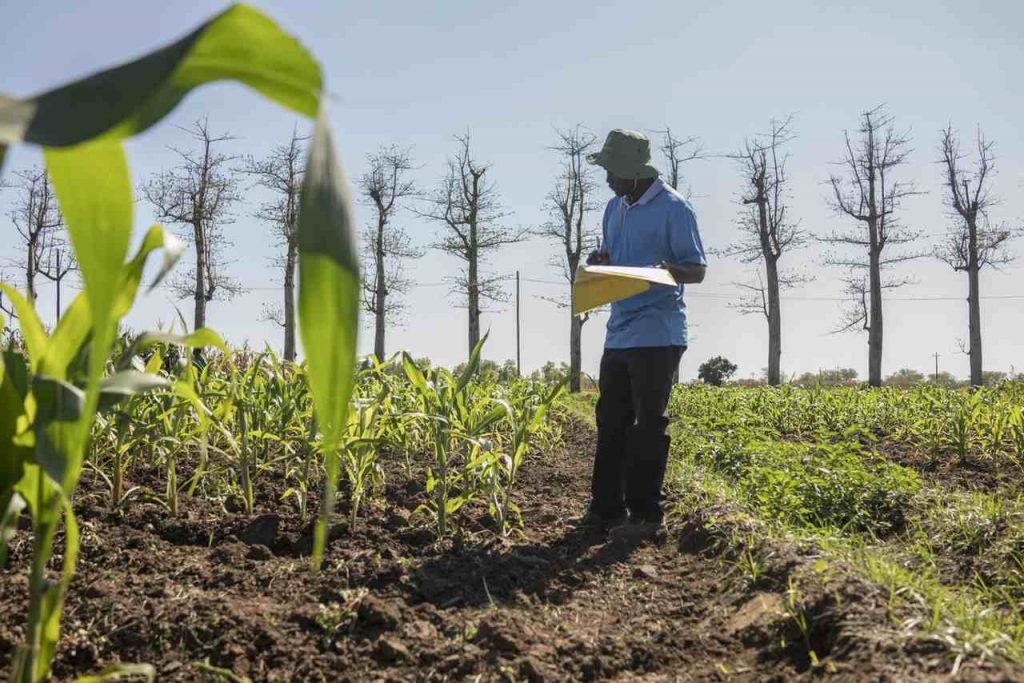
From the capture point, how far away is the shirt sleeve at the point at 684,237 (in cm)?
332

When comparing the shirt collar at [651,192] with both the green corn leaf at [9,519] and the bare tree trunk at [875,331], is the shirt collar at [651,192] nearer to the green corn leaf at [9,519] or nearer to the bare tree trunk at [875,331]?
the green corn leaf at [9,519]

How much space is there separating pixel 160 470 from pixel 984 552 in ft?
10.9

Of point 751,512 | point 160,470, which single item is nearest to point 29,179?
point 160,470

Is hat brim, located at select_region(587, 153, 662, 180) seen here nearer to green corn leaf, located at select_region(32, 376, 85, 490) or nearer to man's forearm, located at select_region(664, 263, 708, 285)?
man's forearm, located at select_region(664, 263, 708, 285)

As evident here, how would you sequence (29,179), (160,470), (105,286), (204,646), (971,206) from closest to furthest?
(105,286)
(204,646)
(160,470)
(29,179)
(971,206)

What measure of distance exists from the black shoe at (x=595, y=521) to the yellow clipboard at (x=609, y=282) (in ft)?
2.93

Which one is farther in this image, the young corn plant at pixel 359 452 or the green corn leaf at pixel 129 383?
the young corn plant at pixel 359 452

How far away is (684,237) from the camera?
3.35 metres

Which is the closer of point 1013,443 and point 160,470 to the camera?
point 160,470

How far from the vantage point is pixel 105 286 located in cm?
82

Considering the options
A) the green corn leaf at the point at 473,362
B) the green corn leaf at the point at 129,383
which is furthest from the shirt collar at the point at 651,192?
the green corn leaf at the point at 129,383

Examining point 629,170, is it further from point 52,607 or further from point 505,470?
point 52,607

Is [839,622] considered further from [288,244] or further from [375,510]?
[288,244]

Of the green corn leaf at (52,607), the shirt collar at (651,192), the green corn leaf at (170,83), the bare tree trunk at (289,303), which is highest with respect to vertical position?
the bare tree trunk at (289,303)
